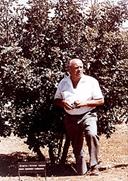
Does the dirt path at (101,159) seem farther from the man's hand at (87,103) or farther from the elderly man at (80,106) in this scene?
the man's hand at (87,103)

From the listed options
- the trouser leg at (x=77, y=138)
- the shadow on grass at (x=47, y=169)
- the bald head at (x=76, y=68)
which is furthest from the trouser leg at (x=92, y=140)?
the shadow on grass at (x=47, y=169)

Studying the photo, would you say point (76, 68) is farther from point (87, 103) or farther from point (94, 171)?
point (94, 171)

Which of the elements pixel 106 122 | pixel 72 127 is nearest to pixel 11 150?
pixel 106 122

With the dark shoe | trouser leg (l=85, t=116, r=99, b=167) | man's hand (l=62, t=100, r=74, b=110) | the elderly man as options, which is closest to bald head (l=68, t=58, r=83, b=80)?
the elderly man

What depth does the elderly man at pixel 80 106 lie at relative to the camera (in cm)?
657

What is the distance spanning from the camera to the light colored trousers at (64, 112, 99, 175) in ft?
21.5

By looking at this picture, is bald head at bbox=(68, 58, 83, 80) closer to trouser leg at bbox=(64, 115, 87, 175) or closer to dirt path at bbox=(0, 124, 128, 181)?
trouser leg at bbox=(64, 115, 87, 175)

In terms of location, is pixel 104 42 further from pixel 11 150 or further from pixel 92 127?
pixel 11 150

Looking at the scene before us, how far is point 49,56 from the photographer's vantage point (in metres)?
8.53

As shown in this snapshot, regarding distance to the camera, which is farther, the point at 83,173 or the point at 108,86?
the point at 108,86

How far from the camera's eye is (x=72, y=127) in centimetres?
679

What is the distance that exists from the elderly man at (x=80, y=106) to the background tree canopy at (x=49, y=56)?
1.60 m

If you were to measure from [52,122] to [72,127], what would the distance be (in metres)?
1.98

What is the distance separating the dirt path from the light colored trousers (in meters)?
0.25
